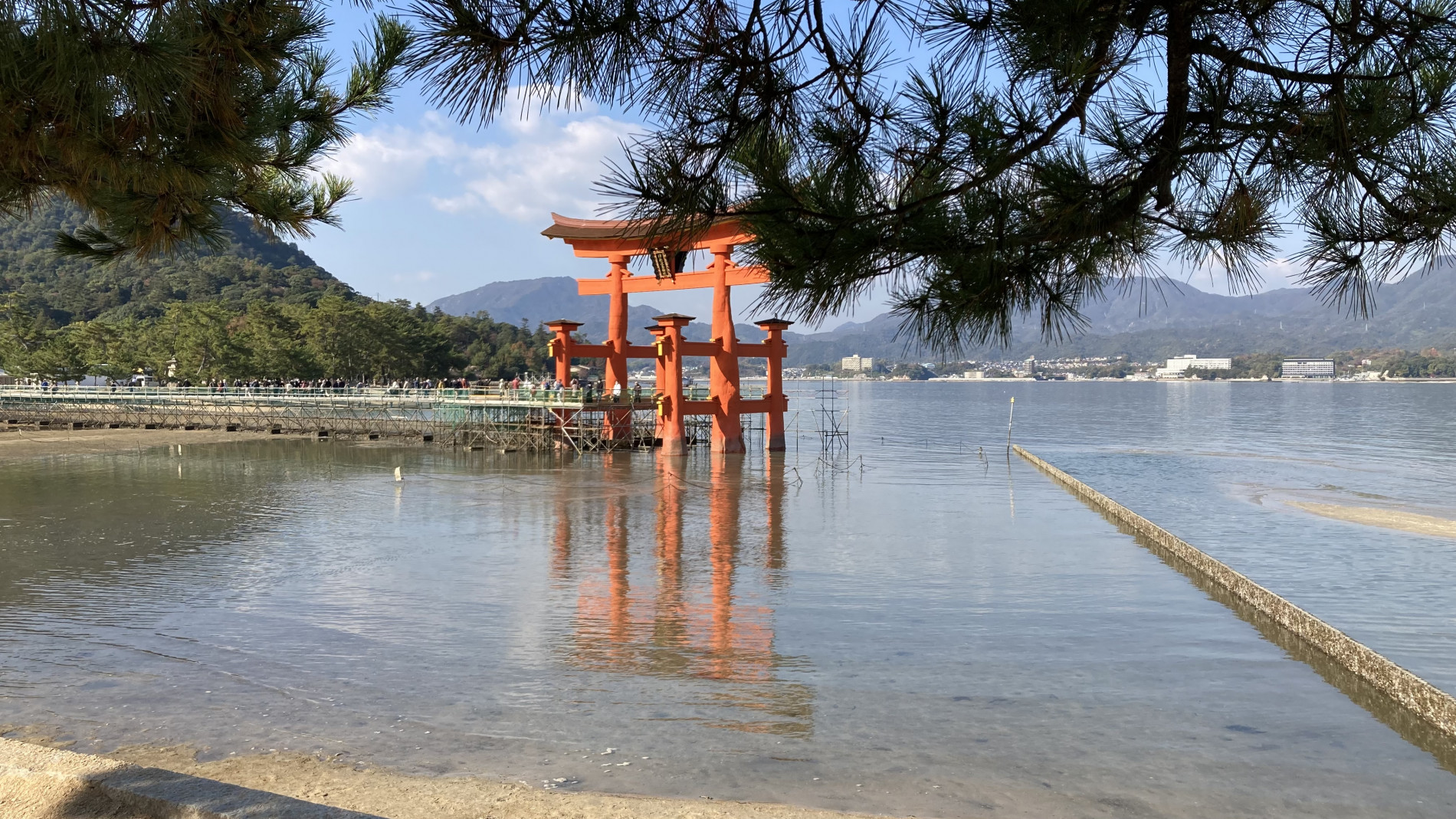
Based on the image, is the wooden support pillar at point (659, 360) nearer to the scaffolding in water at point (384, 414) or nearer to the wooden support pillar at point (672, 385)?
the wooden support pillar at point (672, 385)

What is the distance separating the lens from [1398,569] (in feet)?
42.1

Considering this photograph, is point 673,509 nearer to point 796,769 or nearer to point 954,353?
point 796,769

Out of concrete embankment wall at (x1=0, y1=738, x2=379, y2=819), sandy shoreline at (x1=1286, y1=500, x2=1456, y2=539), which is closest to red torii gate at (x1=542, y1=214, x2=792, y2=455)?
sandy shoreline at (x1=1286, y1=500, x2=1456, y2=539)

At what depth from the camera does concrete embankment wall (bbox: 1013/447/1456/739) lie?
22.0ft

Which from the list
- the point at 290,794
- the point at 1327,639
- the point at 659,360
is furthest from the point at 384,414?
the point at 1327,639

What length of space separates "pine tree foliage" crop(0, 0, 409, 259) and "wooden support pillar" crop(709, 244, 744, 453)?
18.6m

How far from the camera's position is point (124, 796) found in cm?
334

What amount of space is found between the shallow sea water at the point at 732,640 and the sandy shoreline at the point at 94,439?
30.6 ft

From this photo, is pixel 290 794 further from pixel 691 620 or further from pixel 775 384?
pixel 775 384

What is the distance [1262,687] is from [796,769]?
4.24 m

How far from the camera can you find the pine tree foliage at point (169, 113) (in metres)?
2.88

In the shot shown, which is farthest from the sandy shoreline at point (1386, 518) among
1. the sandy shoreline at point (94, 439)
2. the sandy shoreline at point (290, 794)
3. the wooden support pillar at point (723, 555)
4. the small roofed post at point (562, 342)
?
the sandy shoreline at point (94, 439)

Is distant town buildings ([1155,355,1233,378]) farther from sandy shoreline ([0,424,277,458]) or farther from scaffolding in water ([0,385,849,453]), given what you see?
sandy shoreline ([0,424,277,458])

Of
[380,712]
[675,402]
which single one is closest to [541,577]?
[380,712]
